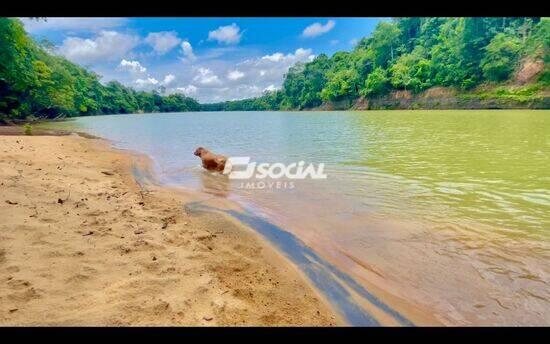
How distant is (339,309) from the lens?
3.33m

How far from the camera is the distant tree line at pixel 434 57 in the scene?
44000mm

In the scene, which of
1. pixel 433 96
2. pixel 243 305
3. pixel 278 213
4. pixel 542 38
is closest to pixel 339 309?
pixel 243 305

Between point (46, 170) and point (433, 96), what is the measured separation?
184 ft

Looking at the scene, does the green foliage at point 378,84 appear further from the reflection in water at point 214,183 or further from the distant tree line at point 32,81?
the reflection in water at point 214,183

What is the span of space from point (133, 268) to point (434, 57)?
63445 millimetres

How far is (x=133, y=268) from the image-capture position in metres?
3.52

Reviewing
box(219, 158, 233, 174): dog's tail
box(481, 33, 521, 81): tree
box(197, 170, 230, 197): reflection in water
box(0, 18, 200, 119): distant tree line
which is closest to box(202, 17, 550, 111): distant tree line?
box(481, 33, 521, 81): tree

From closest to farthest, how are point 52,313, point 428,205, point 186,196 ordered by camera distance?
point 52,313
point 428,205
point 186,196

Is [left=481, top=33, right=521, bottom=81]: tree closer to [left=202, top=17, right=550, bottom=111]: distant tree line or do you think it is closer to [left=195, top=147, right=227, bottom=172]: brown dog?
[left=202, top=17, right=550, bottom=111]: distant tree line

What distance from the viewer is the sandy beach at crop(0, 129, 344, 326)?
9.03ft

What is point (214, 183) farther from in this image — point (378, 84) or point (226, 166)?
point (378, 84)

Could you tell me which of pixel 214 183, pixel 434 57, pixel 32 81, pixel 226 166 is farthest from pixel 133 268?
pixel 434 57

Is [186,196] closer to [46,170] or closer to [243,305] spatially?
[46,170]
